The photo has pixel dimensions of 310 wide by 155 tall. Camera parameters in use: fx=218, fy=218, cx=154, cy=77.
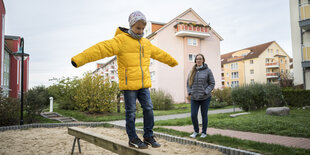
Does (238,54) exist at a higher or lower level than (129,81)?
higher

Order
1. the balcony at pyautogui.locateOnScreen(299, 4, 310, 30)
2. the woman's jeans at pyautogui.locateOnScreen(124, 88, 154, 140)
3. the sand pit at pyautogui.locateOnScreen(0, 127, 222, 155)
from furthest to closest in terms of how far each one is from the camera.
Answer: the balcony at pyautogui.locateOnScreen(299, 4, 310, 30) < the sand pit at pyautogui.locateOnScreen(0, 127, 222, 155) < the woman's jeans at pyautogui.locateOnScreen(124, 88, 154, 140)

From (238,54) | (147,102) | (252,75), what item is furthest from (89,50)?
(238,54)

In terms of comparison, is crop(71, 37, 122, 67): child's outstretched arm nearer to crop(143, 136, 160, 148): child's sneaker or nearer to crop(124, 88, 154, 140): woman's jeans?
crop(124, 88, 154, 140): woman's jeans

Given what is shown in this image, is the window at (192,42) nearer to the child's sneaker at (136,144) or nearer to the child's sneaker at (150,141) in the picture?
the child's sneaker at (150,141)

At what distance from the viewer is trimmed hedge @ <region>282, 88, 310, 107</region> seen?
13858 millimetres

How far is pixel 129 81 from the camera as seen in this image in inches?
114

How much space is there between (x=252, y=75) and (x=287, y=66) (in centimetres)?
977

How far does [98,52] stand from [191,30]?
1060 inches

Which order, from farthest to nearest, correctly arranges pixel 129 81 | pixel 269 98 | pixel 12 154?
pixel 269 98 → pixel 12 154 → pixel 129 81

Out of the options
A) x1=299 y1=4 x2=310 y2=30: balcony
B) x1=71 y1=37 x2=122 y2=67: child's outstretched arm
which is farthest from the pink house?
x1=71 y1=37 x2=122 y2=67: child's outstretched arm

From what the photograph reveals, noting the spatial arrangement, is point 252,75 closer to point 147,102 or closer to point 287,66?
point 287,66

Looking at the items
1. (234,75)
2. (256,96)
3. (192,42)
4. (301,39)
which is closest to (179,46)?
(192,42)

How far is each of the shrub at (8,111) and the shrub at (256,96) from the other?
471 inches

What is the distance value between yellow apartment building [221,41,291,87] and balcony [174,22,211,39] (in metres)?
21.9
